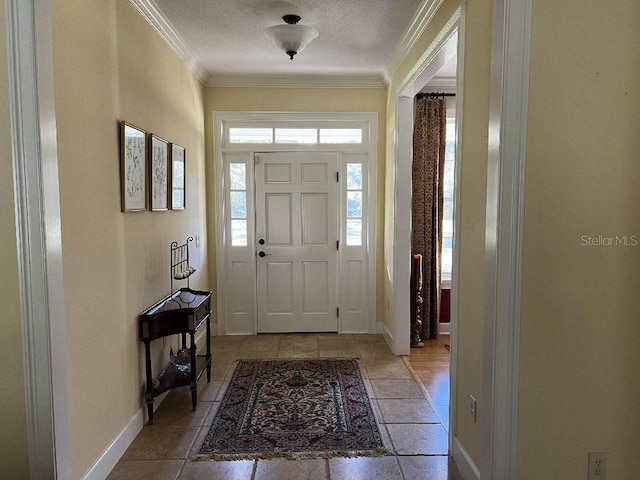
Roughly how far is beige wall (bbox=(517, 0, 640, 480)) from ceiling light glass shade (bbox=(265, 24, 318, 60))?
1966 mm

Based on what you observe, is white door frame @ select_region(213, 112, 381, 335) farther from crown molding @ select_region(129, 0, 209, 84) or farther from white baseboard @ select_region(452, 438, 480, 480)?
white baseboard @ select_region(452, 438, 480, 480)

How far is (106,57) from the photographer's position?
7.68 feet

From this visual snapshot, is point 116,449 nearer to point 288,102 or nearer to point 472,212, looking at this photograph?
point 472,212

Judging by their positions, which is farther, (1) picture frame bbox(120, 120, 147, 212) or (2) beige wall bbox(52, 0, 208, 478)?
(1) picture frame bbox(120, 120, 147, 212)

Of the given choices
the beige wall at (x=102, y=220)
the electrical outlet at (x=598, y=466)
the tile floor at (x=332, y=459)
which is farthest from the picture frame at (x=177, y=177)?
the electrical outlet at (x=598, y=466)

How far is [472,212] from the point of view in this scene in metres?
2.24

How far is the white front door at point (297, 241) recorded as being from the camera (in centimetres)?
474

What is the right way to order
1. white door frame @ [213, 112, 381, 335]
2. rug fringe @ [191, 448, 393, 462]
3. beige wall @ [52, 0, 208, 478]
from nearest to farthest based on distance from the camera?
beige wall @ [52, 0, 208, 478]
rug fringe @ [191, 448, 393, 462]
white door frame @ [213, 112, 381, 335]

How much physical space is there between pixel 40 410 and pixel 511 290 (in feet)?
5.48

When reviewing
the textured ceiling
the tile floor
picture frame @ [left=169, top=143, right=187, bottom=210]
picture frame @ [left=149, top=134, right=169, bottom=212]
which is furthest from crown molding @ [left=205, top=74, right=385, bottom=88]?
the tile floor

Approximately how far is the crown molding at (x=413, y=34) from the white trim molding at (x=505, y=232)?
1.41 m

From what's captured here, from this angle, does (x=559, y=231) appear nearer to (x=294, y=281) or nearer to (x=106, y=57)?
(x=106, y=57)

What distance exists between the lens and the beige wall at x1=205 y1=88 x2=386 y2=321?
15.3 ft

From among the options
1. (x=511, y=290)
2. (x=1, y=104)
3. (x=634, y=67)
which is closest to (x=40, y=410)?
(x=1, y=104)
